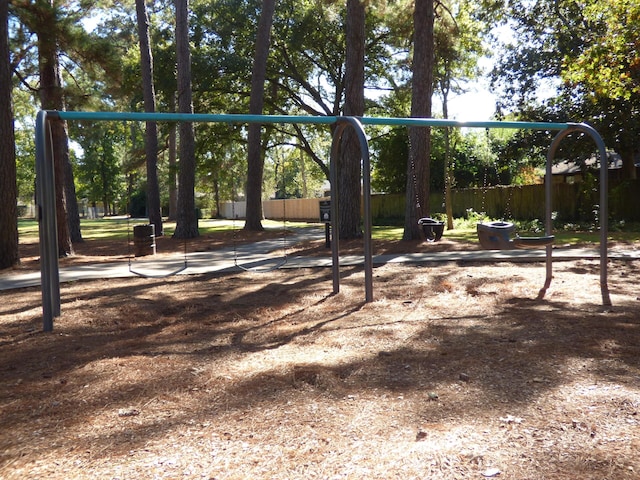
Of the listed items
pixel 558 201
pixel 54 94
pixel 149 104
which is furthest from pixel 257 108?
pixel 558 201

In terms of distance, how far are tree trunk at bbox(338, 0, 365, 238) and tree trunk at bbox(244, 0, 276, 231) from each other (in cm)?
541

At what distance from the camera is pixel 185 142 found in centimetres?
1695

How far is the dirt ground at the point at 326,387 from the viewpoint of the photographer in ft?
8.12

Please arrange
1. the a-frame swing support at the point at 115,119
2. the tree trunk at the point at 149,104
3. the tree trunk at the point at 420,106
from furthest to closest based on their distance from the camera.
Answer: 1. the tree trunk at the point at 149,104
2. the tree trunk at the point at 420,106
3. the a-frame swing support at the point at 115,119

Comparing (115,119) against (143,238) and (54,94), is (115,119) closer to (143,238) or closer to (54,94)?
(143,238)

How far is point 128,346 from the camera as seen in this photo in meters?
4.64

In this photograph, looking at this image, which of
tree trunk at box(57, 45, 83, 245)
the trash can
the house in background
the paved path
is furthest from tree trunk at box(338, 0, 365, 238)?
the house in background

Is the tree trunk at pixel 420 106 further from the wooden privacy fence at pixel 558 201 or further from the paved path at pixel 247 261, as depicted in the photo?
the wooden privacy fence at pixel 558 201

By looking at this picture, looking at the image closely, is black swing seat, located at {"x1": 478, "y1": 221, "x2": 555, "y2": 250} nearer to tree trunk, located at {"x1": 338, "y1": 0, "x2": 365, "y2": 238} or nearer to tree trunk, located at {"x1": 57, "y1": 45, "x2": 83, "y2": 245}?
tree trunk, located at {"x1": 338, "y1": 0, "x2": 365, "y2": 238}

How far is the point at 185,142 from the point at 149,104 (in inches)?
115

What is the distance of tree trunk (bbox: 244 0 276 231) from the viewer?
57.6 feet

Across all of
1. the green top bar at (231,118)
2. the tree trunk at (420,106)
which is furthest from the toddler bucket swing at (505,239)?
the tree trunk at (420,106)

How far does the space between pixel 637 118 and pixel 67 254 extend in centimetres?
1690

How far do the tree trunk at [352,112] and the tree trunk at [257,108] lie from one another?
5.41 m
